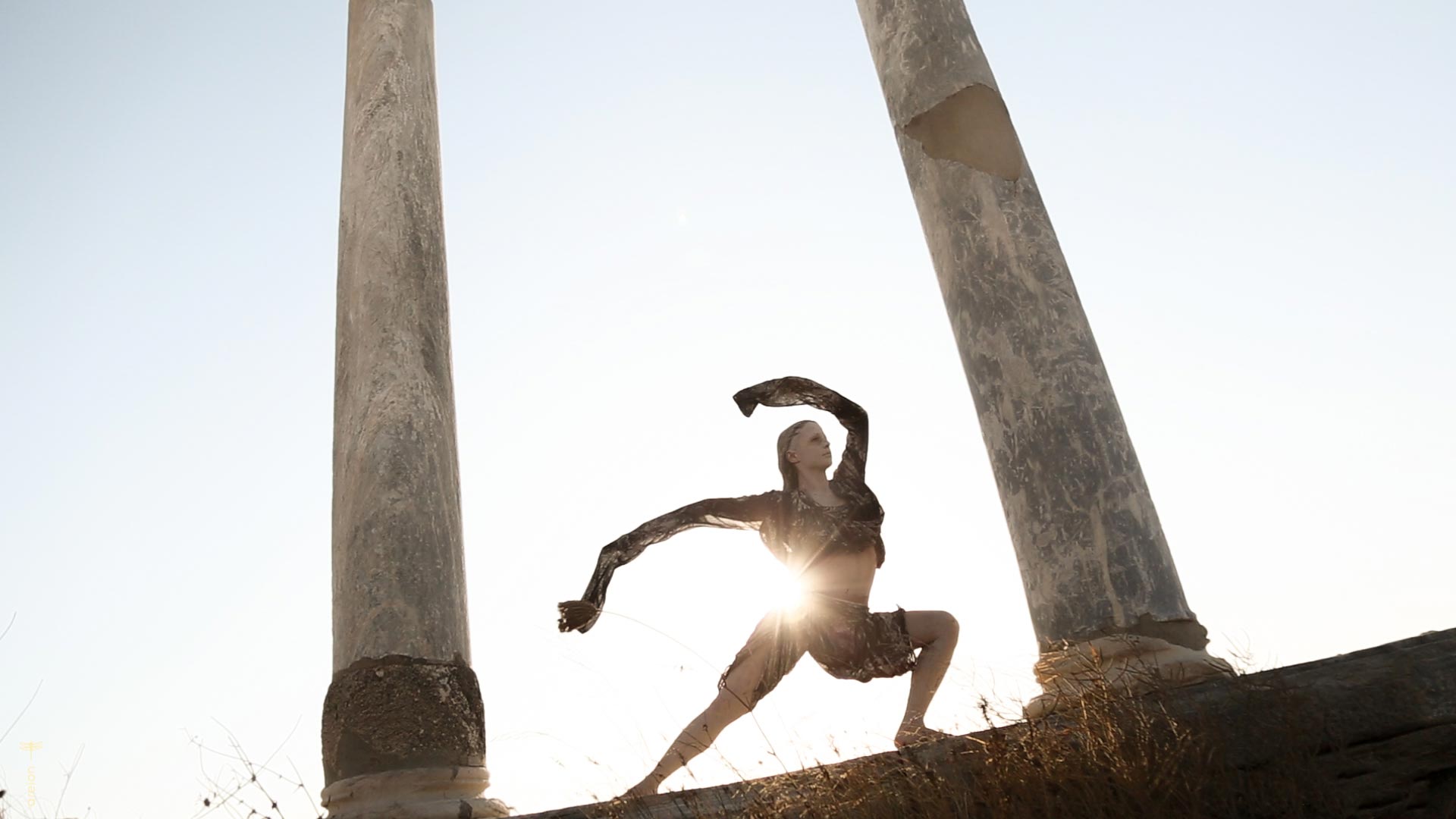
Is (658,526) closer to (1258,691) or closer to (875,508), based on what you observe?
(875,508)

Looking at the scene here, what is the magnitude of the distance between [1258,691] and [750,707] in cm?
272

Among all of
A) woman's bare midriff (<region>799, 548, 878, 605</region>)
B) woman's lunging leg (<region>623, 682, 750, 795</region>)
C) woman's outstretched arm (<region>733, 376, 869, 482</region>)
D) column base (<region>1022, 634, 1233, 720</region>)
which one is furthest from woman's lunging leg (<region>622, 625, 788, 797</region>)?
column base (<region>1022, 634, 1233, 720</region>)

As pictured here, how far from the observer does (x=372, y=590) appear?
8039mm

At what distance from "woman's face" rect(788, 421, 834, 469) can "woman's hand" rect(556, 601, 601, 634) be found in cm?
166

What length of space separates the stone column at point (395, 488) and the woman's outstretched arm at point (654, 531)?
74.1 inches

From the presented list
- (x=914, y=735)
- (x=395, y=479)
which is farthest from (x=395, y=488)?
(x=914, y=735)

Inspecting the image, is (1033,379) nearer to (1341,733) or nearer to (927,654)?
(927,654)

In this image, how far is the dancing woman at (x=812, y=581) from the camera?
20.7ft

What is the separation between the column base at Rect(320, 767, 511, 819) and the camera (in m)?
7.17

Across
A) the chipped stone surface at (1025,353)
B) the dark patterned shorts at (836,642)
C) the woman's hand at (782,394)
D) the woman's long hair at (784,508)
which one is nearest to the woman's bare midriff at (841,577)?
the dark patterned shorts at (836,642)

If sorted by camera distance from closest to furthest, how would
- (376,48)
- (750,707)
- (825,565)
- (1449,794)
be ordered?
(1449,794) → (750,707) → (825,565) → (376,48)

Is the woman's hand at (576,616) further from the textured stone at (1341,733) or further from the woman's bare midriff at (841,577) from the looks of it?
the textured stone at (1341,733)

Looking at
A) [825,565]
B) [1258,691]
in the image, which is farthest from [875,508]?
[1258,691]

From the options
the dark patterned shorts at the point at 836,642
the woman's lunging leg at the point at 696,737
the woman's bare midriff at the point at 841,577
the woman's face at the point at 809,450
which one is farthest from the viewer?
the woman's face at the point at 809,450
